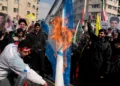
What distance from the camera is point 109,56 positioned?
8.09 m

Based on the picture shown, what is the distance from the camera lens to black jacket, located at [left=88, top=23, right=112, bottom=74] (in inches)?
320

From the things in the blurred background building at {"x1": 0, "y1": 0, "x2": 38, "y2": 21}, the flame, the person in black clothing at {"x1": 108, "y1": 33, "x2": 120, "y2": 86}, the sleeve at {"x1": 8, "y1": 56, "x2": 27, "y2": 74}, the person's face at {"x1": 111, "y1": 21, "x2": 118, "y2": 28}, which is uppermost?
the blurred background building at {"x1": 0, "y1": 0, "x2": 38, "y2": 21}

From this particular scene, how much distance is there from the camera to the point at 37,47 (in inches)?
368

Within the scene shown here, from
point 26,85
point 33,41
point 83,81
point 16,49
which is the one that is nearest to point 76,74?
point 83,81

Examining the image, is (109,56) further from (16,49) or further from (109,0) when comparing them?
(109,0)

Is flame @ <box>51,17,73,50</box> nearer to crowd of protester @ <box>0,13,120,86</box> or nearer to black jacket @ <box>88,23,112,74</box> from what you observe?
crowd of protester @ <box>0,13,120,86</box>

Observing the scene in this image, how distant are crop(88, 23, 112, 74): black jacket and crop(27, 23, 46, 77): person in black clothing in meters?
1.50

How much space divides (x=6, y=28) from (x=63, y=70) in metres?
3.38

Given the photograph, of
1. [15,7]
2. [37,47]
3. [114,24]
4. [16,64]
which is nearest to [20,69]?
[16,64]

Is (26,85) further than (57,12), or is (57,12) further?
(57,12)

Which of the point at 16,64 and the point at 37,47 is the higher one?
the point at 16,64

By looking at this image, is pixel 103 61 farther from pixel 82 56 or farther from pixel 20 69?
pixel 20 69

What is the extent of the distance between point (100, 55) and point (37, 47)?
6.34 ft

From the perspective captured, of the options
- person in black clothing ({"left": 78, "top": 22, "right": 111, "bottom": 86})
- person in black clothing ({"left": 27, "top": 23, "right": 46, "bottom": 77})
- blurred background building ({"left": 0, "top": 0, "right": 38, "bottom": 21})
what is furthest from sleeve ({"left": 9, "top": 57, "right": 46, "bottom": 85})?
blurred background building ({"left": 0, "top": 0, "right": 38, "bottom": 21})
